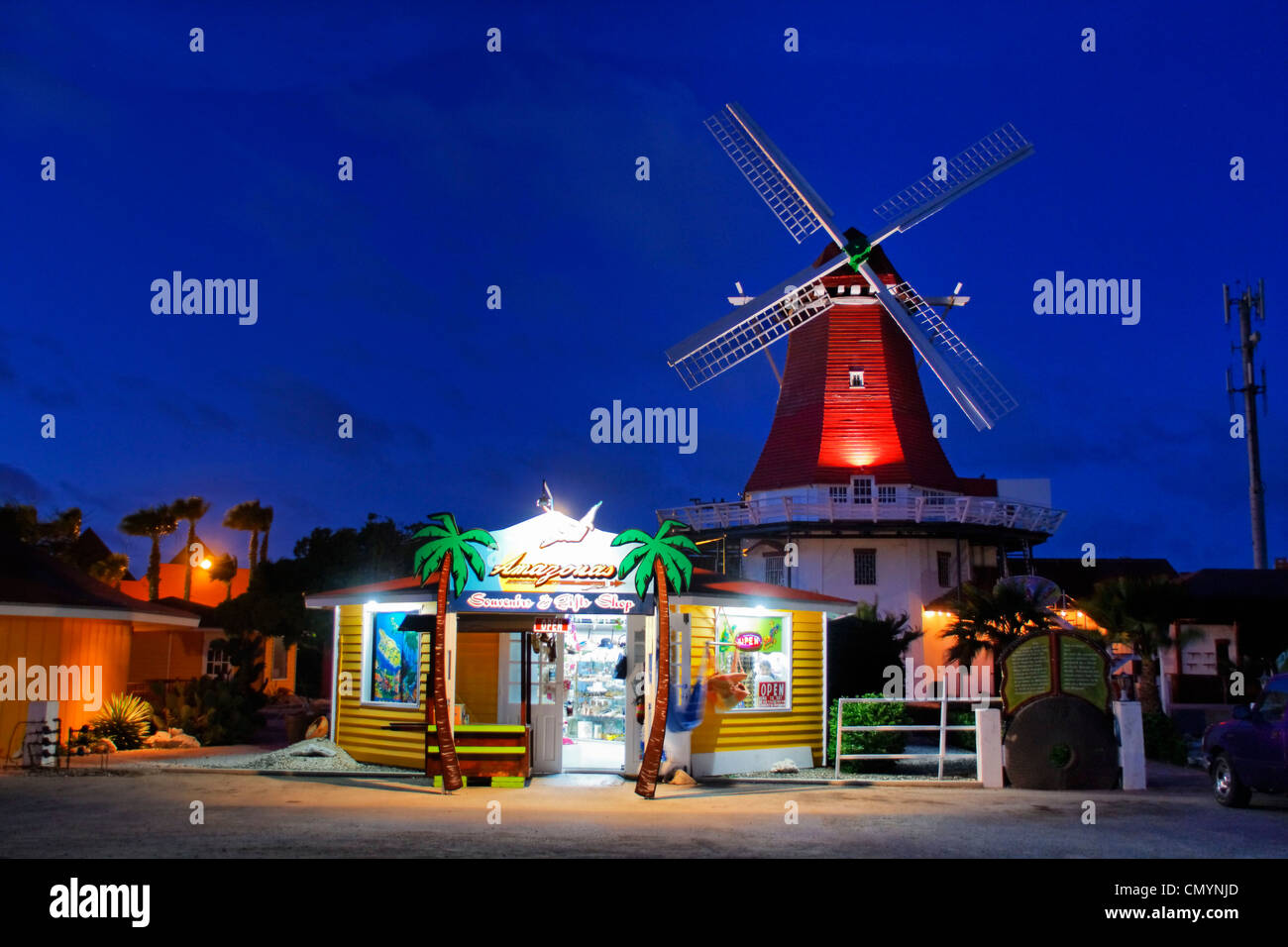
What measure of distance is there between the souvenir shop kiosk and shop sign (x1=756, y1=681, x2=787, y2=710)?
0.02m

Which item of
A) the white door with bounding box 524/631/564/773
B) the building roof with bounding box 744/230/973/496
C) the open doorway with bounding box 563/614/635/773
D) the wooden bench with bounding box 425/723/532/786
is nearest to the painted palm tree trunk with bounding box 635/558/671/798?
the wooden bench with bounding box 425/723/532/786

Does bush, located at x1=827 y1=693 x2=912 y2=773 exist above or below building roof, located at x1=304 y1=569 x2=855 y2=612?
below

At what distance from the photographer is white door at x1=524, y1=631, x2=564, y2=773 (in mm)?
17438

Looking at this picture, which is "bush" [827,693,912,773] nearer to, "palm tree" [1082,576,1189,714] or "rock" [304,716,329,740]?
"palm tree" [1082,576,1189,714]

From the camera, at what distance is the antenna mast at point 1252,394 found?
47.7 meters

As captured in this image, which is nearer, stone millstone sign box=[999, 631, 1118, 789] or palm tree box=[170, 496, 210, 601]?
stone millstone sign box=[999, 631, 1118, 789]

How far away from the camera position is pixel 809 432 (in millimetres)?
41156

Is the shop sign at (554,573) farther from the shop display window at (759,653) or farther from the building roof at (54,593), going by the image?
the building roof at (54,593)

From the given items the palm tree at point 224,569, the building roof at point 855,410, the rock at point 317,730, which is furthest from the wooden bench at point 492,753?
the palm tree at point 224,569

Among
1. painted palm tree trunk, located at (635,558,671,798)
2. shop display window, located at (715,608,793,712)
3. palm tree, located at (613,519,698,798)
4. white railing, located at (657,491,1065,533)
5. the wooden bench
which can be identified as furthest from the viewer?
white railing, located at (657,491,1065,533)
